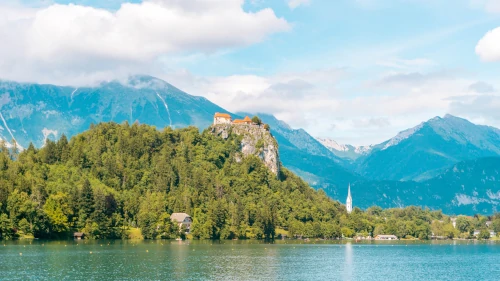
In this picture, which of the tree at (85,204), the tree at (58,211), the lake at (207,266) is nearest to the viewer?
the lake at (207,266)

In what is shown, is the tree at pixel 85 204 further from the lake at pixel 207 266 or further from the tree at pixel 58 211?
the lake at pixel 207 266

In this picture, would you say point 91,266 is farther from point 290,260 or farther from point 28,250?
point 290,260

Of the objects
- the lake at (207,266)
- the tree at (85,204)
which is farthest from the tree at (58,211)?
the lake at (207,266)

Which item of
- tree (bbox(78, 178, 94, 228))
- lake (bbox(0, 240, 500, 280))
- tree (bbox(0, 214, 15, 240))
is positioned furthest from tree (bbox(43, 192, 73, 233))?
lake (bbox(0, 240, 500, 280))

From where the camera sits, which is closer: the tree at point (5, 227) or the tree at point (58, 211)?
the tree at point (5, 227)

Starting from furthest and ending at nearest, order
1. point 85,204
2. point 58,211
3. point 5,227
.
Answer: point 85,204 < point 58,211 < point 5,227

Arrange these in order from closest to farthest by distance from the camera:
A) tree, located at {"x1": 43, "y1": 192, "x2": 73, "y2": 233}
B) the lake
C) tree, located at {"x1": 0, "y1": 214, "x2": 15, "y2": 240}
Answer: the lake < tree, located at {"x1": 0, "y1": 214, "x2": 15, "y2": 240} < tree, located at {"x1": 43, "y1": 192, "x2": 73, "y2": 233}

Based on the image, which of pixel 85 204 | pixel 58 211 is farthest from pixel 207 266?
pixel 85 204

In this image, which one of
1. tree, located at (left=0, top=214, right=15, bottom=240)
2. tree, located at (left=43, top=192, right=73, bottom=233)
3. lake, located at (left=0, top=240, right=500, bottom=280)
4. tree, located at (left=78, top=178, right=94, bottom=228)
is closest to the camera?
lake, located at (left=0, top=240, right=500, bottom=280)

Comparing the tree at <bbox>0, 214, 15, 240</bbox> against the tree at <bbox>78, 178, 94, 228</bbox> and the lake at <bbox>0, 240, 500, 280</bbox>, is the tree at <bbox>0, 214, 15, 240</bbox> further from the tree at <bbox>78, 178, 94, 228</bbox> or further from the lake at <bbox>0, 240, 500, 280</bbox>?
the tree at <bbox>78, 178, 94, 228</bbox>

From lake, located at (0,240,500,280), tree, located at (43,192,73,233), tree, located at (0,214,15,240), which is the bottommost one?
lake, located at (0,240,500,280)

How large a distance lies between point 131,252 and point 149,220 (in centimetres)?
6330

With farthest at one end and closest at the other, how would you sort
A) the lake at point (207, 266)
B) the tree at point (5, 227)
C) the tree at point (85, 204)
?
1. the tree at point (85, 204)
2. the tree at point (5, 227)
3. the lake at point (207, 266)

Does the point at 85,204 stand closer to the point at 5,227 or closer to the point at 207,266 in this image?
the point at 5,227
